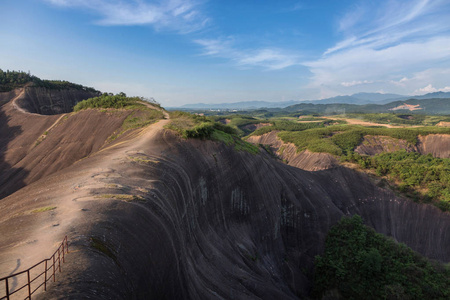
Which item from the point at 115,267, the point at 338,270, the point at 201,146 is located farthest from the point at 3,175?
the point at 338,270

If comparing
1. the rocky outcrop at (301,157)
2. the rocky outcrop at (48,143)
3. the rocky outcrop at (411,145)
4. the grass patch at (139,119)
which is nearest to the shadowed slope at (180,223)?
the grass patch at (139,119)

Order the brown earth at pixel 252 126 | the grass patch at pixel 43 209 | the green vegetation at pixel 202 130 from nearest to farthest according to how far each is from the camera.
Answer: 1. the grass patch at pixel 43 209
2. the green vegetation at pixel 202 130
3. the brown earth at pixel 252 126

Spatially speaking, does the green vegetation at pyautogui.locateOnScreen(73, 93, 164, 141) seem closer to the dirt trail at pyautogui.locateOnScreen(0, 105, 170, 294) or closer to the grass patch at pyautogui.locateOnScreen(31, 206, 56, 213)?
the dirt trail at pyautogui.locateOnScreen(0, 105, 170, 294)

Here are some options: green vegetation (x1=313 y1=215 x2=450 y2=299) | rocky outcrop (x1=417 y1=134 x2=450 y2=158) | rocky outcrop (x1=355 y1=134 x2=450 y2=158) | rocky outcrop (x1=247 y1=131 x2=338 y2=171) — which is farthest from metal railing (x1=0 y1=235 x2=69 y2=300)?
rocky outcrop (x1=417 y1=134 x2=450 y2=158)

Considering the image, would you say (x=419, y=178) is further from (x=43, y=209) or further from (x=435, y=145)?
(x=435, y=145)

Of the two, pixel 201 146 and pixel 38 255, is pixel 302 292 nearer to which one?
pixel 201 146

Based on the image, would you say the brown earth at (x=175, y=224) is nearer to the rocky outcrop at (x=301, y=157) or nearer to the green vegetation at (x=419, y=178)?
the green vegetation at (x=419, y=178)
